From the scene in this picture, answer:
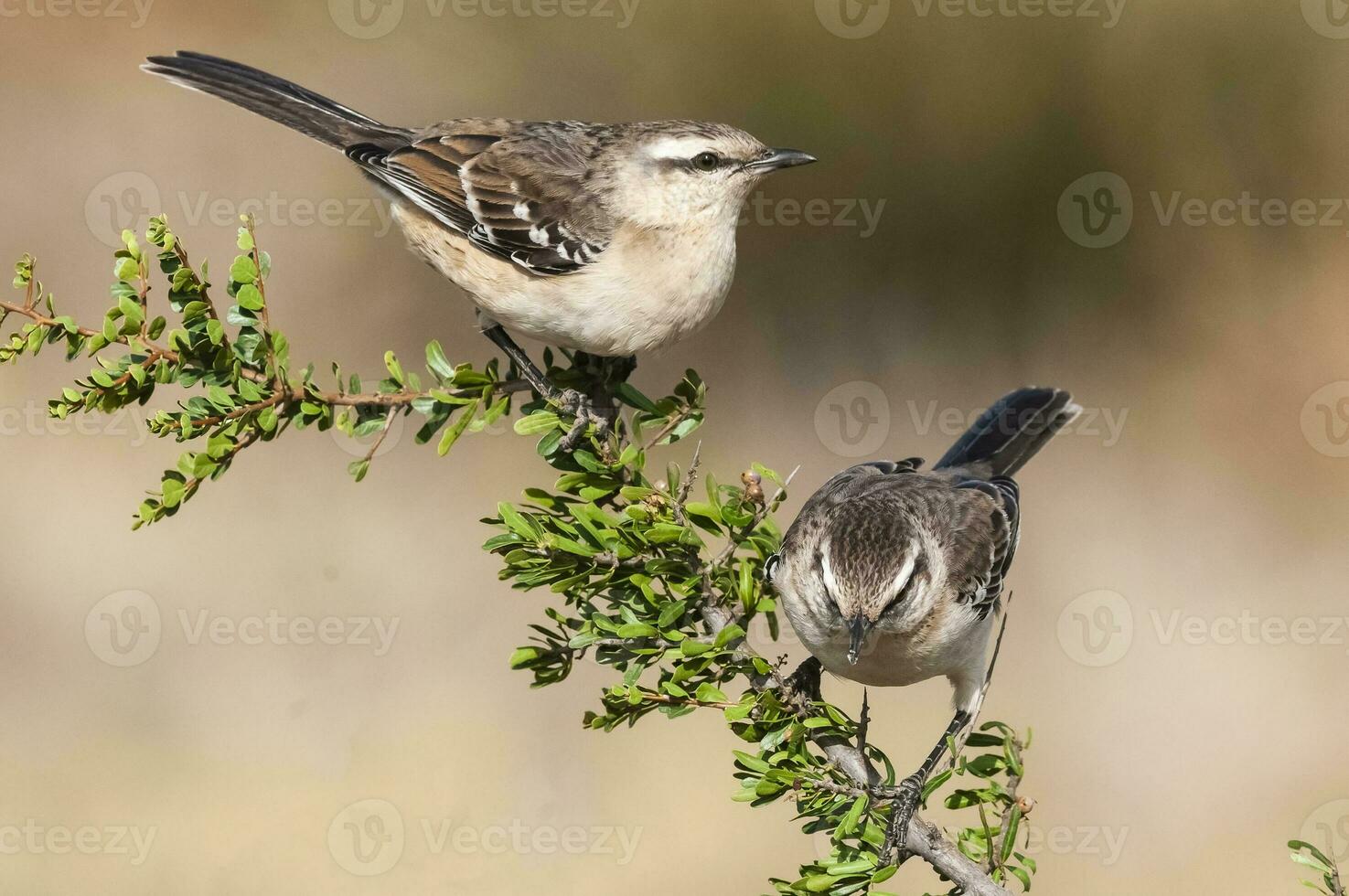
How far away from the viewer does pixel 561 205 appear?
4777mm

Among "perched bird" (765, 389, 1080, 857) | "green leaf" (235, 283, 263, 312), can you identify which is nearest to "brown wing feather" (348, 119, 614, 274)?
"perched bird" (765, 389, 1080, 857)

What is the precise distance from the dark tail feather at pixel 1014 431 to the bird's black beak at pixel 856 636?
5.92ft

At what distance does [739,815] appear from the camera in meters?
7.66

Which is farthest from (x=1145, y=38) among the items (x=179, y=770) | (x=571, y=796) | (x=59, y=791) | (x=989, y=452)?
(x=59, y=791)

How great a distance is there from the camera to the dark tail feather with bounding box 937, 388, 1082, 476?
514 centimetres

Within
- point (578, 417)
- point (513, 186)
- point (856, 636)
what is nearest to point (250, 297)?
point (578, 417)

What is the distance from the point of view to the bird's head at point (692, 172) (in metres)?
4.38

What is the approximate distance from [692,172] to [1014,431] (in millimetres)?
1826

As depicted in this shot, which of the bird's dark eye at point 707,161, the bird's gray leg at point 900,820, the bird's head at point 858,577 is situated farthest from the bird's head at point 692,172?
the bird's gray leg at point 900,820

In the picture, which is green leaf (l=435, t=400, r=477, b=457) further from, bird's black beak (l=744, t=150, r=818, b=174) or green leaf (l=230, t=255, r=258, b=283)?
bird's black beak (l=744, t=150, r=818, b=174)

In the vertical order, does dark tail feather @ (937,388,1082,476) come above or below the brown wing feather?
above

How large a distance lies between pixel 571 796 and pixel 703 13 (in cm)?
495

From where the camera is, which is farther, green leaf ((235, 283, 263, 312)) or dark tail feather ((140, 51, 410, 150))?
dark tail feather ((140, 51, 410, 150))

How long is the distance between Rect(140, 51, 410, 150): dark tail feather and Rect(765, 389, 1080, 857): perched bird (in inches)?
94.2
